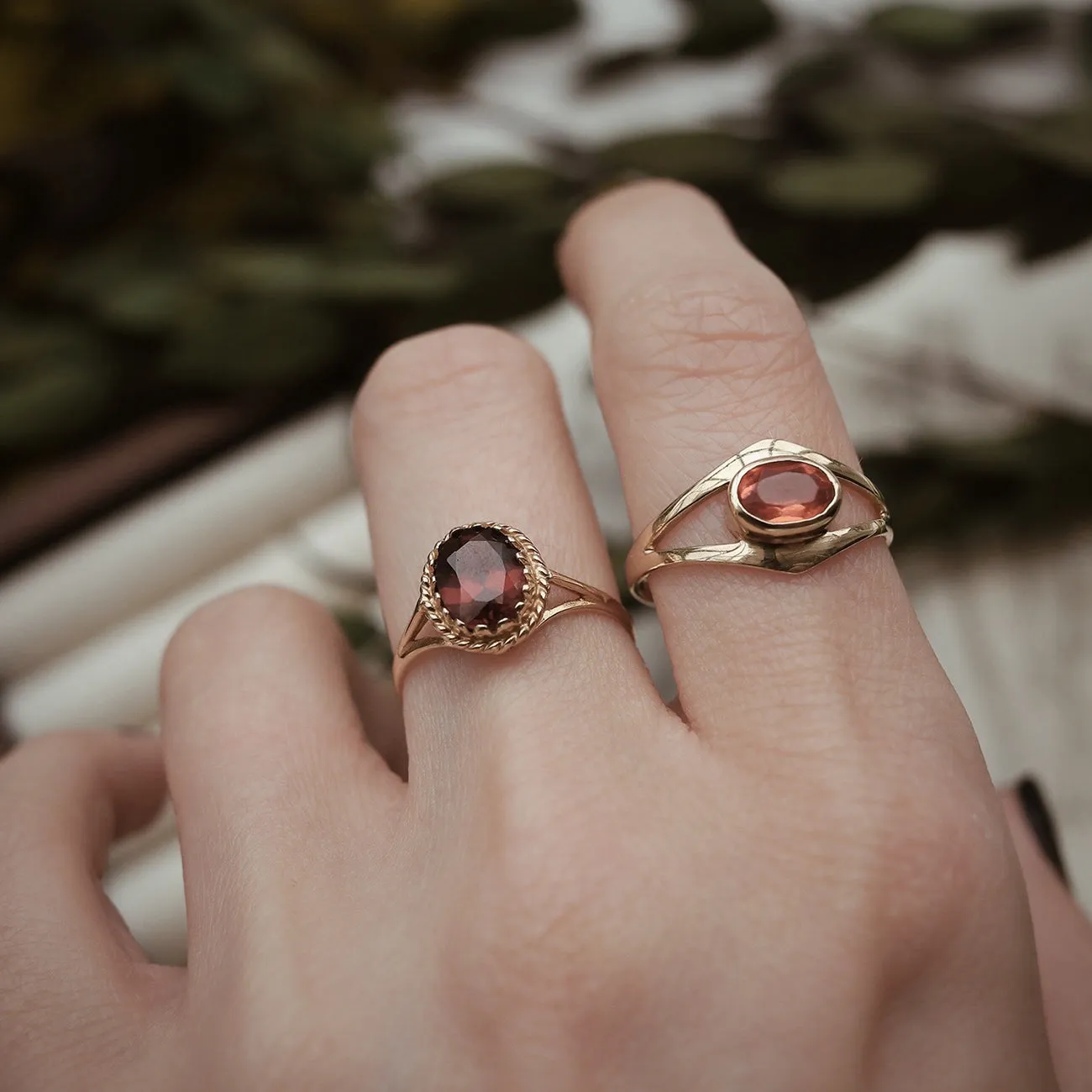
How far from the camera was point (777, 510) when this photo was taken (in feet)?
2.33

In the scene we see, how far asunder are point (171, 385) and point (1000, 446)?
102 cm

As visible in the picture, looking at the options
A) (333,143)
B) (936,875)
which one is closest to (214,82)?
(333,143)

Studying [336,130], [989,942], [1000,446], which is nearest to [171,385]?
[336,130]

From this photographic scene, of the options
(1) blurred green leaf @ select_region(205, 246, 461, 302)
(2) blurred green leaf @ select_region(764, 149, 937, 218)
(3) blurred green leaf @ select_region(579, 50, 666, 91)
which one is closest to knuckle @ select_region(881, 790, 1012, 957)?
(2) blurred green leaf @ select_region(764, 149, 937, 218)

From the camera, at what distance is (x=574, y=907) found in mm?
668

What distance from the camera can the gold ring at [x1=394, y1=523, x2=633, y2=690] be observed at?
73 cm

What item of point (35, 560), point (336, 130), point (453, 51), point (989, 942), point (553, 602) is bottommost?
point (989, 942)

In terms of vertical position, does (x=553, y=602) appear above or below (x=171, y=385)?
below

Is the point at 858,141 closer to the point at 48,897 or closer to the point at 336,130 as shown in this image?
the point at 336,130

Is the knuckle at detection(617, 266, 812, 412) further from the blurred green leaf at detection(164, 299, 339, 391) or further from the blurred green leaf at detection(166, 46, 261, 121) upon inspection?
the blurred green leaf at detection(166, 46, 261, 121)

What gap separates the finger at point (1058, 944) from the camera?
0.83 m

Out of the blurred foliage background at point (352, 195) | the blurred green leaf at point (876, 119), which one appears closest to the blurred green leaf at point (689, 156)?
the blurred foliage background at point (352, 195)

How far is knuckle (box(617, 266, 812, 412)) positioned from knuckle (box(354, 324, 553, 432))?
0.10 m

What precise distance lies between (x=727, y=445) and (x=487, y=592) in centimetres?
21
